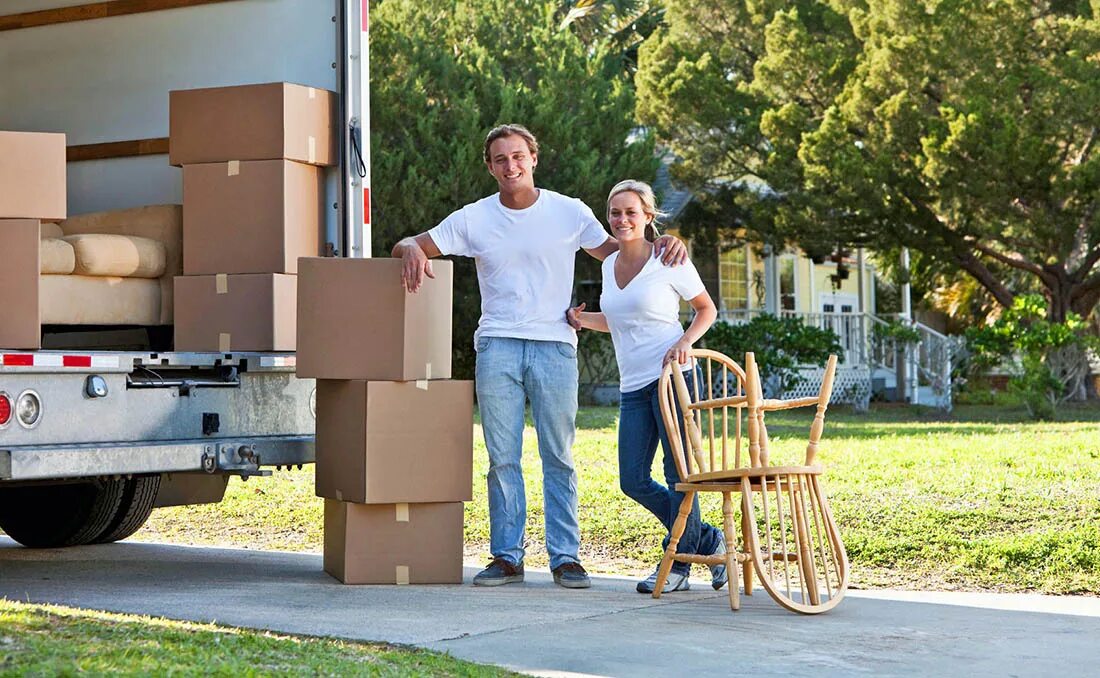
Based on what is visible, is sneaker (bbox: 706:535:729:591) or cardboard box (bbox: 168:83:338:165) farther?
cardboard box (bbox: 168:83:338:165)

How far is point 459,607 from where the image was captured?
219 inches

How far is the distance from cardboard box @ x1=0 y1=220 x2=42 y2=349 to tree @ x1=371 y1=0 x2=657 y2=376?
12.2 m

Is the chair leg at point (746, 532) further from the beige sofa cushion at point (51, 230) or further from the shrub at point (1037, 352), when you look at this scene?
the shrub at point (1037, 352)

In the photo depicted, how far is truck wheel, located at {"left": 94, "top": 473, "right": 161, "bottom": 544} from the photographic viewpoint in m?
7.31

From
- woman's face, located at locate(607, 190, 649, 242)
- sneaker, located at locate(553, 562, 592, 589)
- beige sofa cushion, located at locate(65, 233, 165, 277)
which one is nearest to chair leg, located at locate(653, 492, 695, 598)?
sneaker, located at locate(553, 562, 592, 589)

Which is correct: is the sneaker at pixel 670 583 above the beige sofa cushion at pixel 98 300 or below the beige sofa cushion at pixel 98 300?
below

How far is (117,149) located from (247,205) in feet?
3.42

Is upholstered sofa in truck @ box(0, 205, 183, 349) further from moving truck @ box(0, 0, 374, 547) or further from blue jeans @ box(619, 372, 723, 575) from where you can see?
blue jeans @ box(619, 372, 723, 575)

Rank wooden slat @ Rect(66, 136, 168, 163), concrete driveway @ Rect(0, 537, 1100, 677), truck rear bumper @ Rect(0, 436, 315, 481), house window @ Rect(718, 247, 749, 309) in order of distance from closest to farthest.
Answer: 1. concrete driveway @ Rect(0, 537, 1100, 677)
2. truck rear bumper @ Rect(0, 436, 315, 481)
3. wooden slat @ Rect(66, 136, 168, 163)
4. house window @ Rect(718, 247, 749, 309)

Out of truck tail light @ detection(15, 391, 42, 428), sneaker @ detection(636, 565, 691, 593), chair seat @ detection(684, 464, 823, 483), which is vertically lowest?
sneaker @ detection(636, 565, 691, 593)

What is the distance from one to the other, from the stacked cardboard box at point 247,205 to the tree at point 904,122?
13809 millimetres

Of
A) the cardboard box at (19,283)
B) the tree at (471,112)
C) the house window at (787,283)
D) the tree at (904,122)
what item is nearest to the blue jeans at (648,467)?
the cardboard box at (19,283)

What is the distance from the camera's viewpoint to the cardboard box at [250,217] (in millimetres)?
6273

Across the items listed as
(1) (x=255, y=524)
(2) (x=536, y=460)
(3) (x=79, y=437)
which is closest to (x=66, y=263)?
(3) (x=79, y=437)
